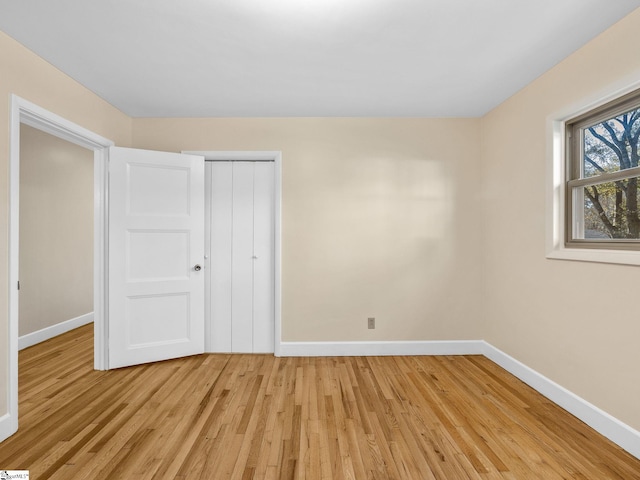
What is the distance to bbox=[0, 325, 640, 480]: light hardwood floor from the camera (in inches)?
73.9

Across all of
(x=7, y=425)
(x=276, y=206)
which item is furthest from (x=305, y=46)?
(x=7, y=425)

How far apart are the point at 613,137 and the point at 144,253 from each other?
153 inches

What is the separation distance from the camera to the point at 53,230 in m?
4.55

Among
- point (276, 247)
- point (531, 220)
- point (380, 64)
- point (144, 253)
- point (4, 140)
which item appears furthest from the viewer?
point (276, 247)

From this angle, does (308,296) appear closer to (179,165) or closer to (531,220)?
(179,165)

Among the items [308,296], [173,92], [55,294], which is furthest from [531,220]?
[55,294]

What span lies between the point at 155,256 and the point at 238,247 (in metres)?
0.82

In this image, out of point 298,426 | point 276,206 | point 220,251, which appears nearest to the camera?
point 298,426

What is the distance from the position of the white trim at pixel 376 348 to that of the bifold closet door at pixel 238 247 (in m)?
0.34

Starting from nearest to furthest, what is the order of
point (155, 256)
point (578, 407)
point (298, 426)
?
point (298, 426) → point (578, 407) → point (155, 256)

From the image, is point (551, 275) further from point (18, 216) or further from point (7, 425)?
point (18, 216)

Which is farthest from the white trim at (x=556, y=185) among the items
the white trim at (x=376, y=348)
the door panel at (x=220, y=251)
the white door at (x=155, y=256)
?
the white door at (x=155, y=256)

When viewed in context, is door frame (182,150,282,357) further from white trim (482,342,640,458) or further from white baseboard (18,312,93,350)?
white baseboard (18,312,93,350)

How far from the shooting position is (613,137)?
7.68 feet
